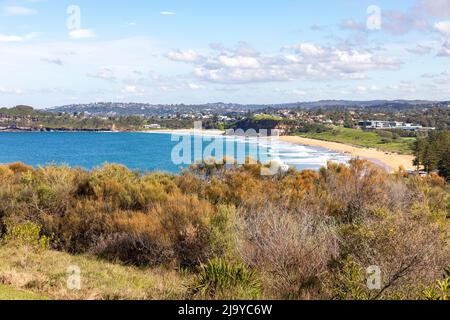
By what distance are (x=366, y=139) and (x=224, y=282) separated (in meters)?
103

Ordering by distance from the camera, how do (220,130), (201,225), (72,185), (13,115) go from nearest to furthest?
(201,225), (72,185), (220,130), (13,115)

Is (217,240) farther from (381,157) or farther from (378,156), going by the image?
(378,156)

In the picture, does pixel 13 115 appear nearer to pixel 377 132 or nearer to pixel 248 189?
pixel 377 132

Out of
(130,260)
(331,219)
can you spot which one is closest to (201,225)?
(130,260)

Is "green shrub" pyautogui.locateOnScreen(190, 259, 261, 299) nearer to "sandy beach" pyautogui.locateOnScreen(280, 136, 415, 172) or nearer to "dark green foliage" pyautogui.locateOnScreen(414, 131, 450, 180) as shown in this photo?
"sandy beach" pyautogui.locateOnScreen(280, 136, 415, 172)

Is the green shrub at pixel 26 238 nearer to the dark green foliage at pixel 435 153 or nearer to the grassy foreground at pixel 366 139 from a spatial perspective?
the dark green foliage at pixel 435 153

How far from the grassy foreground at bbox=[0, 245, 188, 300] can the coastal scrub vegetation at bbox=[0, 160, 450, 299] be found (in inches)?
1.2

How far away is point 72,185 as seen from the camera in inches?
674

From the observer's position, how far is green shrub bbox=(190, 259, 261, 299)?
7230mm

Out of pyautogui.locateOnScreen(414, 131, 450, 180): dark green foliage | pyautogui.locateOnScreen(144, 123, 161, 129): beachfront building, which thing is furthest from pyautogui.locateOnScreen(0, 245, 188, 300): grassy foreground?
pyautogui.locateOnScreen(144, 123, 161, 129): beachfront building

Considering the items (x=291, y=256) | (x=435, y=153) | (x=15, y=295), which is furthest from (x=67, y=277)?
(x=435, y=153)

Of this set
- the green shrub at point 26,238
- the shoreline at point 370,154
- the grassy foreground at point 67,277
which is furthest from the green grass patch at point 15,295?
the shoreline at point 370,154

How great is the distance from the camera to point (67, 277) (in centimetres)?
865
